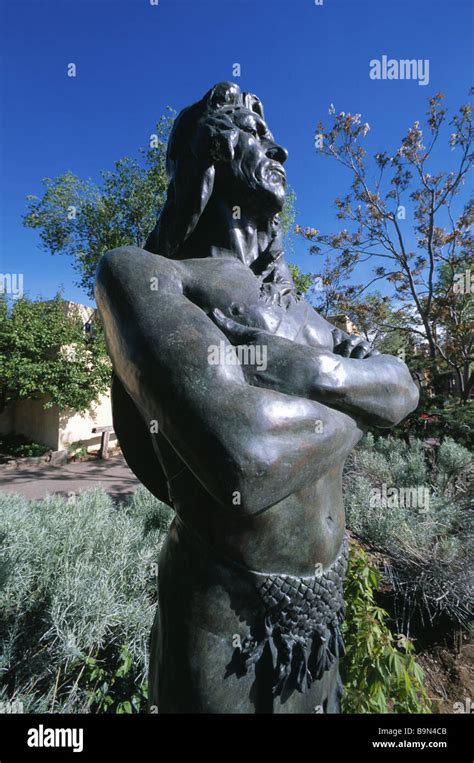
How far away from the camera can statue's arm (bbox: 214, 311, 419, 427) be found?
46.1 inches

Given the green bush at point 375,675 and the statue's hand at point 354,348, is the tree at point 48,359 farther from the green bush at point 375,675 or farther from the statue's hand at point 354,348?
the statue's hand at point 354,348

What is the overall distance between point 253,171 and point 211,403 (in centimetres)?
97

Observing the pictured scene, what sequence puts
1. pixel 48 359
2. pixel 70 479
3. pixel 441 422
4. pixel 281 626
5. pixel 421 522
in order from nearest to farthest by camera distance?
pixel 281 626, pixel 421 522, pixel 441 422, pixel 70 479, pixel 48 359

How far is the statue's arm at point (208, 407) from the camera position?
1028mm

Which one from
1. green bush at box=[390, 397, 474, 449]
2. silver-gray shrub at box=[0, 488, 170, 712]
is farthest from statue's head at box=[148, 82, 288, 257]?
green bush at box=[390, 397, 474, 449]

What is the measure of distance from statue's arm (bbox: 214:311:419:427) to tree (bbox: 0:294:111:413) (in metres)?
12.6

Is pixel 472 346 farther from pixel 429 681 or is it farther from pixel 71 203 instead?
pixel 71 203

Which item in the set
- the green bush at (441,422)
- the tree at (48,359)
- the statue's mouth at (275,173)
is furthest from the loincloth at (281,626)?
the tree at (48,359)

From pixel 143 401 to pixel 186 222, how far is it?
0.74 meters

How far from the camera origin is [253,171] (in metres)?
1.54

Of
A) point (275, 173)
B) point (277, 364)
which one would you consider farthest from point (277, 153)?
point (277, 364)

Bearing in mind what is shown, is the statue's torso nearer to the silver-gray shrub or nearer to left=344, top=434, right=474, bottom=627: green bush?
the silver-gray shrub

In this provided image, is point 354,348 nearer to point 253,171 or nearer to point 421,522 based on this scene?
point 253,171
